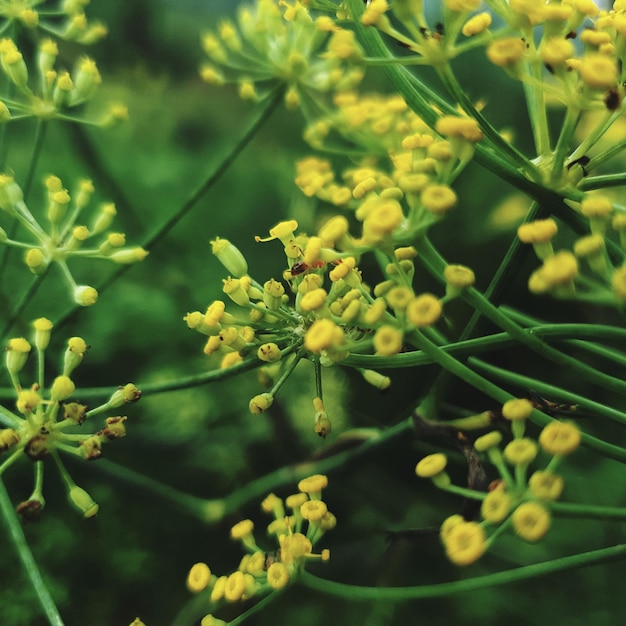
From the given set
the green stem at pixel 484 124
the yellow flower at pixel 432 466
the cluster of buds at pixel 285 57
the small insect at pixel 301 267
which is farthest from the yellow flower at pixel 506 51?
the cluster of buds at pixel 285 57

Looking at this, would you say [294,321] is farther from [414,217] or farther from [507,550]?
[507,550]

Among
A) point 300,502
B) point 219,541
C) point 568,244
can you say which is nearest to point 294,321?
point 300,502

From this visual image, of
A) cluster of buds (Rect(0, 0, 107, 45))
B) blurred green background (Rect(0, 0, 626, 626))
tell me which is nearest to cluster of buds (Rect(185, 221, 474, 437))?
blurred green background (Rect(0, 0, 626, 626))

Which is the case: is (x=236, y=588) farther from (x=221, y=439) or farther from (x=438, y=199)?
(x=221, y=439)

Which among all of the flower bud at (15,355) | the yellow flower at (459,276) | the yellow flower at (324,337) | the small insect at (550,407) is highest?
the yellow flower at (459,276)

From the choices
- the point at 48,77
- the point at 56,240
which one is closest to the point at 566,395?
the point at 56,240

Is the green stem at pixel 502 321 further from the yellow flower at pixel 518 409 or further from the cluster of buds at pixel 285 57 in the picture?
the cluster of buds at pixel 285 57
